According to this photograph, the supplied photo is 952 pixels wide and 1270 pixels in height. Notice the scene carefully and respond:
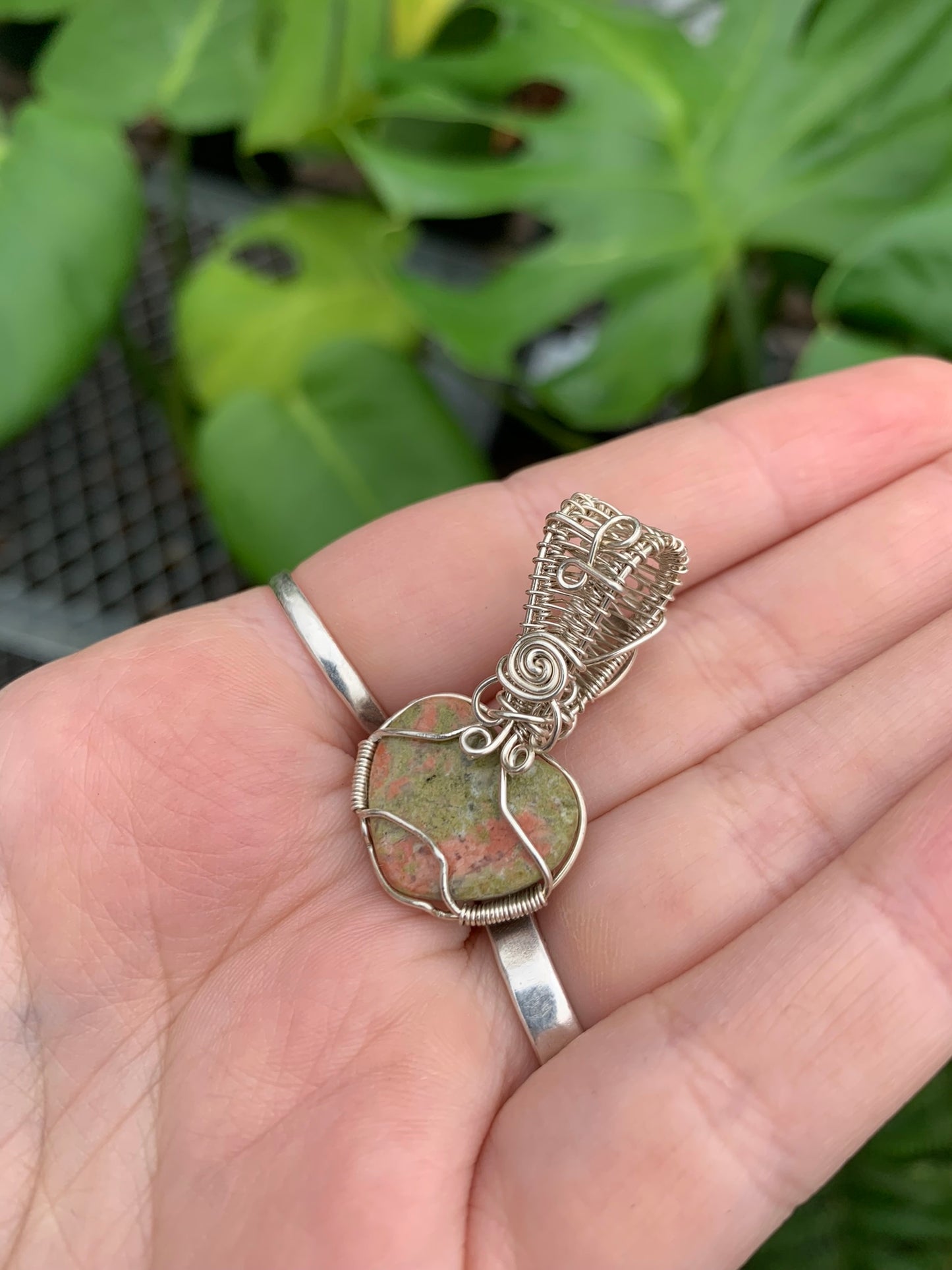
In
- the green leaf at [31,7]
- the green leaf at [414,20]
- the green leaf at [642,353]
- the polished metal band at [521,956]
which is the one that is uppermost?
the green leaf at [414,20]

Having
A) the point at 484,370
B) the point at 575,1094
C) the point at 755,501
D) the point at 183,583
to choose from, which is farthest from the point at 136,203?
the point at 575,1094

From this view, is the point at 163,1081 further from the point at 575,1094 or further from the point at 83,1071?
the point at 575,1094

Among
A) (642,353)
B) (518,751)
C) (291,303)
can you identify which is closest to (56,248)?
(291,303)

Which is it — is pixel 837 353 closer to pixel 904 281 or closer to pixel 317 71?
pixel 904 281

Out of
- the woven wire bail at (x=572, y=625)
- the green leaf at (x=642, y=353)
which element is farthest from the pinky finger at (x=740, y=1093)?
the green leaf at (x=642, y=353)

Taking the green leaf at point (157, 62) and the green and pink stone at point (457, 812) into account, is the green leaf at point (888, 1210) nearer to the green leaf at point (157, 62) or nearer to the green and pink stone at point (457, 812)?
the green and pink stone at point (457, 812)

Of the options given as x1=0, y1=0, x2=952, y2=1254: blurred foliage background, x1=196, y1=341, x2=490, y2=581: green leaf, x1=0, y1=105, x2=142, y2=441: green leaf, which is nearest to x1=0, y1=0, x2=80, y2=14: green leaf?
x1=0, y1=0, x2=952, y2=1254: blurred foliage background
